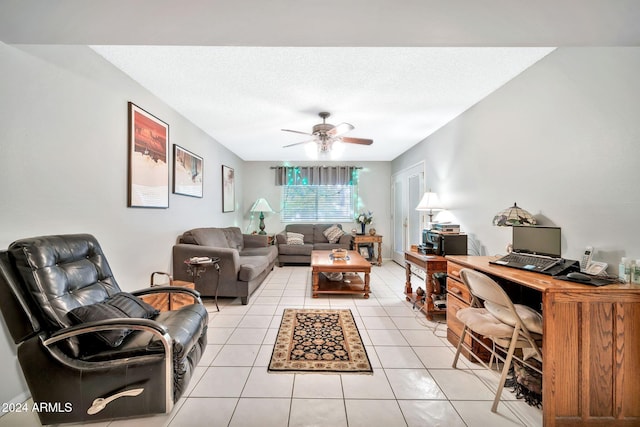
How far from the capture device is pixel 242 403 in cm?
161

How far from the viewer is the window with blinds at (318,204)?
21.3 ft

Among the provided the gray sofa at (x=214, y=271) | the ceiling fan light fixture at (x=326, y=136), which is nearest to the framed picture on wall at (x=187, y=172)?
the gray sofa at (x=214, y=271)

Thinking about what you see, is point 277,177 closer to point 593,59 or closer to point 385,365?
point 385,365

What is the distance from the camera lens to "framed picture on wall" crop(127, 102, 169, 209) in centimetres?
249

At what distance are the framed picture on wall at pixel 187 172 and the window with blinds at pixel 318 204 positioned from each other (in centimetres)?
271

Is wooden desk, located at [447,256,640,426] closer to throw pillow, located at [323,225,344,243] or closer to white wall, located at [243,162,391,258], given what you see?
throw pillow, located at [323,225,344,243]

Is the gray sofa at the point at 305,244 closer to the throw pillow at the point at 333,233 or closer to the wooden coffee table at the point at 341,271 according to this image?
the throw pillow at the point at 333,233

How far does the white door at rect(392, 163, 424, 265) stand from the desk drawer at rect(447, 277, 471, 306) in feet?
7.36

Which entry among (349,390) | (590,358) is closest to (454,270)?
(590,358)

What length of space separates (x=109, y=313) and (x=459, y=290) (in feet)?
8.49

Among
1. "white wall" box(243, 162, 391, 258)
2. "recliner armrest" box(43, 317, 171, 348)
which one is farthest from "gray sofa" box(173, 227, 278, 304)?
"white wall" box(243, 162, 391, 258)

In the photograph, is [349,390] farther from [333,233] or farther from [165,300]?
[333,233]

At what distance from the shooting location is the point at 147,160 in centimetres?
271

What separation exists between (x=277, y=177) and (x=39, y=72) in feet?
15.6
